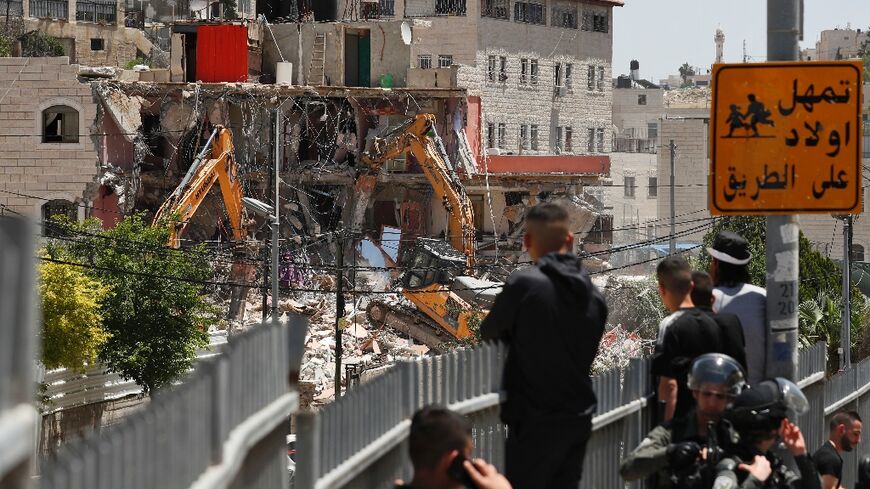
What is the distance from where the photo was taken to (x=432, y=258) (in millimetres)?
61312

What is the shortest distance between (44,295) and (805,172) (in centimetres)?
3295

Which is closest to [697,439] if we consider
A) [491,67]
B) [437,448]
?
[437,448]

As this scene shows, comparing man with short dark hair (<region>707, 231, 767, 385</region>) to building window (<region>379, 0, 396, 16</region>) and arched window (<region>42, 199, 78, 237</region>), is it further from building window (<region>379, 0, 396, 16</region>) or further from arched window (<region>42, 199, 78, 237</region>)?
building window (<region>379, 0, 396, 16</region>)

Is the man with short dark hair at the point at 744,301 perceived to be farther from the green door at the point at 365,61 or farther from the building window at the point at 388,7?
the building window at the point at 388,7

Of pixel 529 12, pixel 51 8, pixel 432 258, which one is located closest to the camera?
pixel 432 258

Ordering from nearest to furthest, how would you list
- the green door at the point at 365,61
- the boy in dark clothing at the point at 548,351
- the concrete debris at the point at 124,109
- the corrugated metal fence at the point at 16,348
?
1. the corrugated metal fence at the point at 16,348
2. the boy in dark clothing at the point at 548,351
3. the concrete debris at the point at 124,109
4. the green door at the point at 365,61

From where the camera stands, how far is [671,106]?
114 meters

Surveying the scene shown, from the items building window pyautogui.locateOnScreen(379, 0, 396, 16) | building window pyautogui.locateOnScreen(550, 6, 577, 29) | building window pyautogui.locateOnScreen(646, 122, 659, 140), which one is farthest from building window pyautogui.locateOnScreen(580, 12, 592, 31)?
building window pyautogui.locateOnScreen(646, 122, 659, 140)

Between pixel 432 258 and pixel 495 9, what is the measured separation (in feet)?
101

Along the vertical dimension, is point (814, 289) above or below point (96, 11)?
below

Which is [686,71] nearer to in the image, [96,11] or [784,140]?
[96,11]

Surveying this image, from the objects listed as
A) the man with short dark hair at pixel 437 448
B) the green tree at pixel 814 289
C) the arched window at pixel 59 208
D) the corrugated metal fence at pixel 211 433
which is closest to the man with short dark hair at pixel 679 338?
the corrugated metal fence at pixel 211 433

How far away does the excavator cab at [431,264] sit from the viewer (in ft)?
195

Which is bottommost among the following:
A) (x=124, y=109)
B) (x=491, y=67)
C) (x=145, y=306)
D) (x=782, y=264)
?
(x=145, y=306)
